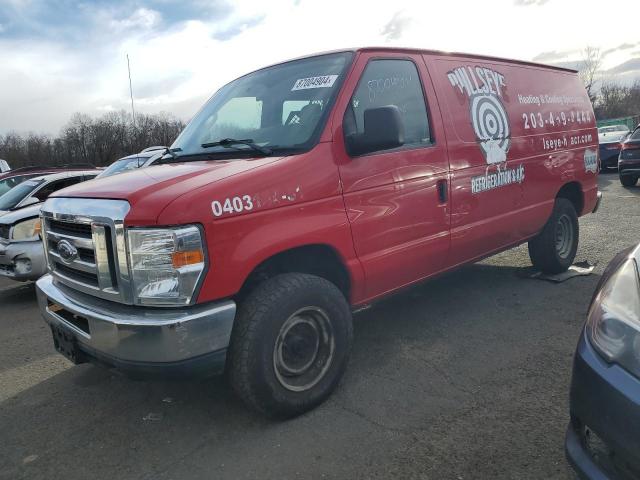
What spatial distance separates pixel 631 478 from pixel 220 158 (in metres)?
2.67

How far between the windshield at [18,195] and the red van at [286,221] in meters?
4.77

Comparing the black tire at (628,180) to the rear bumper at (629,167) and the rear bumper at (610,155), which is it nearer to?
the rear bumper at (629,167)

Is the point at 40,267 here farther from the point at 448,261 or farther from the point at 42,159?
the point at 42,159

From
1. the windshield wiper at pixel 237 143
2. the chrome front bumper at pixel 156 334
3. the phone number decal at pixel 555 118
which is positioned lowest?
the chrome front bumper at pixel 156 334

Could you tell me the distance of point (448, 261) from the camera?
Answer: 4.00 metres

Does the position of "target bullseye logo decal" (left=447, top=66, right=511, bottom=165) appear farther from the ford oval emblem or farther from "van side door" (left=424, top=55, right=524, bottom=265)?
the ford oval emblem

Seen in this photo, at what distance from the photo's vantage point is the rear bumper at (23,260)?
611cm

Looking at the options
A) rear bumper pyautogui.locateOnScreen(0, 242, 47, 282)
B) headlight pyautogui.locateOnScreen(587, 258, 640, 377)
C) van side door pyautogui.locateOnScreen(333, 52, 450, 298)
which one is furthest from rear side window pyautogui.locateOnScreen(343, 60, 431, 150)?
rear bumper pyautogui.locateOnScreen(0, 242, 47, 282)

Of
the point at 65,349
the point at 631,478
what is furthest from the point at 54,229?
the point at 631,478

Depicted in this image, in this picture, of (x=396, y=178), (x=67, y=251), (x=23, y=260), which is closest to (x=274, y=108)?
(x=396, y=178)

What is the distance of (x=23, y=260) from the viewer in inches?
241

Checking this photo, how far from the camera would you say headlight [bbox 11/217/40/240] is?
6258 millimetres

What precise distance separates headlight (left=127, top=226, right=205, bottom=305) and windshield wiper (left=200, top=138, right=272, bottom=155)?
2.65 ft

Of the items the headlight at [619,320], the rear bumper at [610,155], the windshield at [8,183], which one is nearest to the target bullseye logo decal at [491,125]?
the headlight at [619,320]
